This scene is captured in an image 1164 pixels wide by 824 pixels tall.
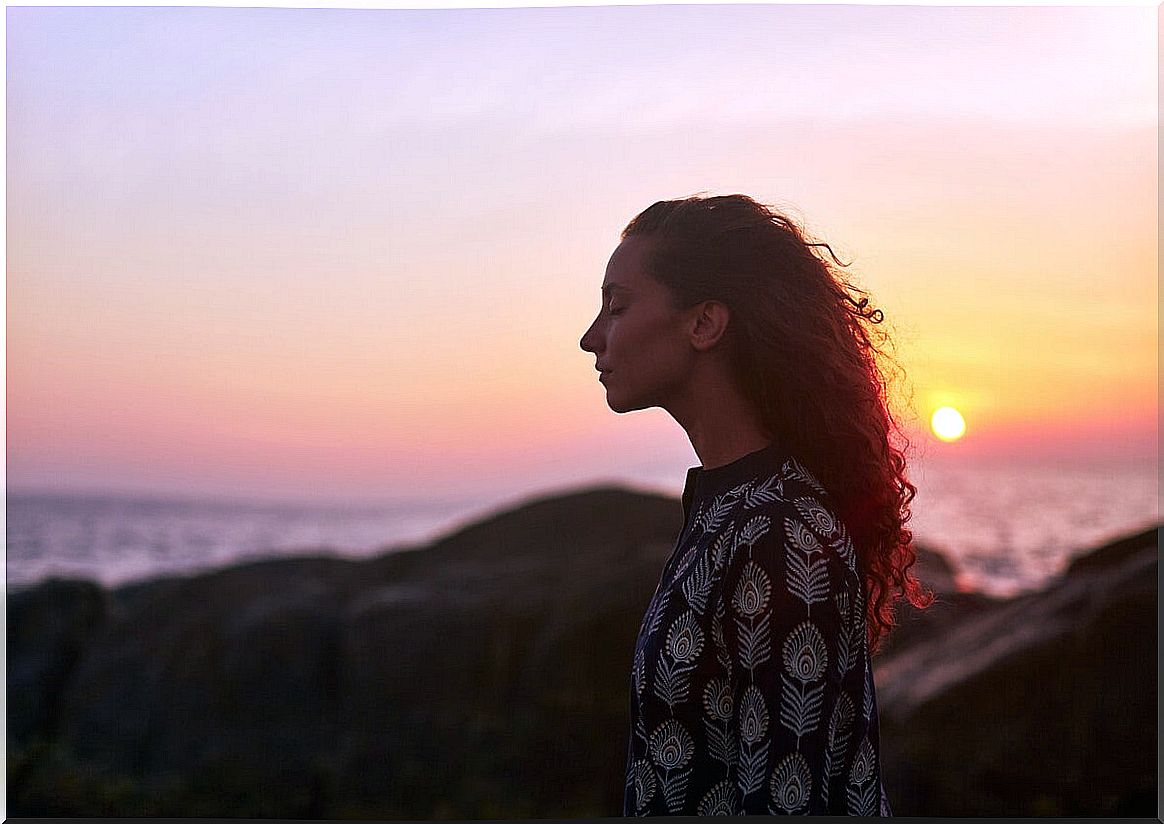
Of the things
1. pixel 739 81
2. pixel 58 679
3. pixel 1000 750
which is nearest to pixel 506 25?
pixel 739 81

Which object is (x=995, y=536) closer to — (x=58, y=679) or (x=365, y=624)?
(x=365, y=624)

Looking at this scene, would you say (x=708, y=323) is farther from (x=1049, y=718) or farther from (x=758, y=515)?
(x=1049, y=718)

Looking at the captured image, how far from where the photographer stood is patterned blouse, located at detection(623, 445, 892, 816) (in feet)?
4.11

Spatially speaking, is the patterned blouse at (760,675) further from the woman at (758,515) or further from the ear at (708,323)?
the ear at (708,323)

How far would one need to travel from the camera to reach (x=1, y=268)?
315cm

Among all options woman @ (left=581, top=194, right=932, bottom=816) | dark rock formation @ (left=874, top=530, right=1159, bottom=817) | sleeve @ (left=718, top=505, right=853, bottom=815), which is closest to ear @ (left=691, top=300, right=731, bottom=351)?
woman @ (left=581, top=194, right=932, bottom=816)

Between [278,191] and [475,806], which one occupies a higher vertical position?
[278,191]

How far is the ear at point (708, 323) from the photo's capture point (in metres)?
1.50

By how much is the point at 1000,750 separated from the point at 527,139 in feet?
8.40

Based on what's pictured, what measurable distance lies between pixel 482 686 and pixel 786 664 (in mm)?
3700

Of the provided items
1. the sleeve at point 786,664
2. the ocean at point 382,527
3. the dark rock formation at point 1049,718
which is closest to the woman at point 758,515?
the sleeve at point 786,664

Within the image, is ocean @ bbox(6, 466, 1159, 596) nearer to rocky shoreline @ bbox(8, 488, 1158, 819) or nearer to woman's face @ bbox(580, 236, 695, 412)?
rocky shoreline @ bbox(8, 488, 1158, 819)

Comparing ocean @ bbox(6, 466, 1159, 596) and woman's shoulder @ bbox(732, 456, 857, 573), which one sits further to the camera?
ocean @ bbox(6, 466, 1159, 596)

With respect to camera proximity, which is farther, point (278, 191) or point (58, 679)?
point (58, 679)
